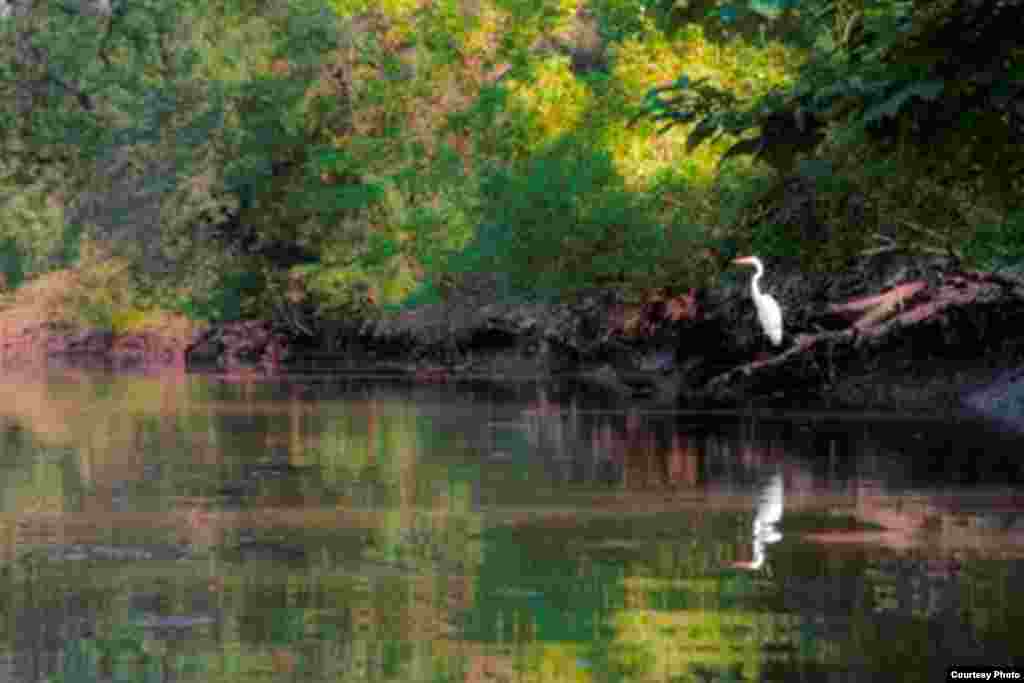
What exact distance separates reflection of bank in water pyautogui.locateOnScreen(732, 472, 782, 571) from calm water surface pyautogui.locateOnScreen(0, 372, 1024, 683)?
0.17ft

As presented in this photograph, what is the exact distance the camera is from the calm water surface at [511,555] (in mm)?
11789

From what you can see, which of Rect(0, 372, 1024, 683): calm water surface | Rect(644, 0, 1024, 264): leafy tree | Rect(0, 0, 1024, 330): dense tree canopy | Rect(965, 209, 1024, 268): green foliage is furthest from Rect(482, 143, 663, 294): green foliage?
Rect(644, 0, 1024, 264): leafy tree

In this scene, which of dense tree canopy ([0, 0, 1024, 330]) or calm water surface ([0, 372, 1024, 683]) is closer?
calm water surface ([0, 372, 1024, 683])

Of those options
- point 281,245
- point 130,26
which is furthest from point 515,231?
point 281,245

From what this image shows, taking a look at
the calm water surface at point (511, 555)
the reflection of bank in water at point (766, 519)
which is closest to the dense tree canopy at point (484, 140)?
the calm water surface at point (511, 555)

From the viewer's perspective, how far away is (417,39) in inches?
2525

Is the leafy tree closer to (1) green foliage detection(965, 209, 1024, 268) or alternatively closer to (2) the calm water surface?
(2) the calm water surface

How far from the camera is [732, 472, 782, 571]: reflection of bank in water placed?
617 inches

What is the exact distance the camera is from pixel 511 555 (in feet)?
52.4

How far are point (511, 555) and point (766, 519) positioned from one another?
3.08m

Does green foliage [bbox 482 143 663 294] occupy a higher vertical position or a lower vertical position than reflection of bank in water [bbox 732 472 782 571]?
higher

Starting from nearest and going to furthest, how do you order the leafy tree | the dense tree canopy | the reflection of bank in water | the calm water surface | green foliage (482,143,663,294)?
1. the leafy tree
2. the calm water surface
3. the dense tree canopy
4. the reflection of bank in water
5. green foliage (482,143,663,294)

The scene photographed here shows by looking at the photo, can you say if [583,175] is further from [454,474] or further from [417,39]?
[454,474]

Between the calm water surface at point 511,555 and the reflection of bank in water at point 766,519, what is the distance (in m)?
0.05
